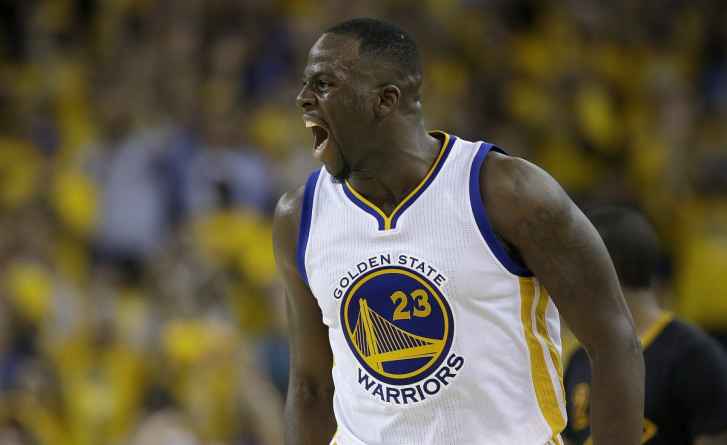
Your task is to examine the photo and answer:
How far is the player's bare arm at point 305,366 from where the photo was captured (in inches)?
127

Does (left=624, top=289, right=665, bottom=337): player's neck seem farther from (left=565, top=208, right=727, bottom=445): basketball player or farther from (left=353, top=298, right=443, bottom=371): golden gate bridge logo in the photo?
(left=353, top=298, right=443, bottom=371): golden gate bridge logo

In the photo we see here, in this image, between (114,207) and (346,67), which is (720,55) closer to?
(114,207)

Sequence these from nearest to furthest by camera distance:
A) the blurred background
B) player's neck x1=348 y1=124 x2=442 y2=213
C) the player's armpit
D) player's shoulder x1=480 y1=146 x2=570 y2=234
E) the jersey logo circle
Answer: player's shoulder x1=480 y1=146 x2=570 y2=234 → the jersey logo circle → player's neck x1=348 y1=124 x2=442 y2=213 → the player's armpit → the blurred background

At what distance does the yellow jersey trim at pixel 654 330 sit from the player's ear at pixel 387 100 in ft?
4.13

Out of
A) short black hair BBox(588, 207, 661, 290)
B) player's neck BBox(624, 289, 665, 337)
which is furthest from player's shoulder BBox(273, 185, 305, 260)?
player's neck BBox(624, 289, 665, 337)

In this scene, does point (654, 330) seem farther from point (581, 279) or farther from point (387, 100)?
point (387, 100)

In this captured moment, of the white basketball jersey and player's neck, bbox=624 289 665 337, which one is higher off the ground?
the white basketball jersey

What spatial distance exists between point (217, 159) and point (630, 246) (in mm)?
5051

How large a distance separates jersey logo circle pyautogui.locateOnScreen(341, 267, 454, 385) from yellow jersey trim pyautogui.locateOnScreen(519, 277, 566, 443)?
20cm

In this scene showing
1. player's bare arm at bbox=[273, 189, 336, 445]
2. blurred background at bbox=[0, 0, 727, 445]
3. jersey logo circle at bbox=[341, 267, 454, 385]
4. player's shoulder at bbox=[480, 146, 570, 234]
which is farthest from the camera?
blurred background at bbox=[0, 0, 727, 445]

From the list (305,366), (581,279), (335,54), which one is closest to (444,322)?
(581,279)

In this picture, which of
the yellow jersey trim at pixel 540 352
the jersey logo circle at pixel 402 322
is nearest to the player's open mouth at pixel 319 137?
the jersey logo circle at pixel 402 322

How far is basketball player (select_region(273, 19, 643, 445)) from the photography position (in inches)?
110

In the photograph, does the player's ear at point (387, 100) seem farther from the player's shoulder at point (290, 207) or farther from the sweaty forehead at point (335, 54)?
the player's shoulder at point (290, 207)
